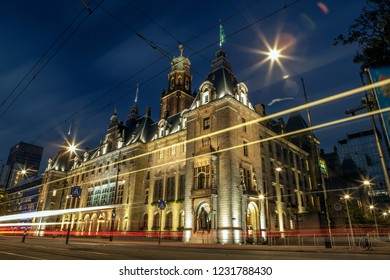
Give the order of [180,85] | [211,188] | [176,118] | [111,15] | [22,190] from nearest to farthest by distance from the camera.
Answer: [111,15] → [211,188] → [176,118] → [180,85] → [22,190]

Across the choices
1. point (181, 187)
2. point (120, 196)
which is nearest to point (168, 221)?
point (181, 187)

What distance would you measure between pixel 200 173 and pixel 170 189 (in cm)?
901

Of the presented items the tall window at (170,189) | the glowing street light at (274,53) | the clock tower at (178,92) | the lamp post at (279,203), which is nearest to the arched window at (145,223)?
the tall window at (170,189)

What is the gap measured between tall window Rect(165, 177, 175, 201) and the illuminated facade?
0.16 m

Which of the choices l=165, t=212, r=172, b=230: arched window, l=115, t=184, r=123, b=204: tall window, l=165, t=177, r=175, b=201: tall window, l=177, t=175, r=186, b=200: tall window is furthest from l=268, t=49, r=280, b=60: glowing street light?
l=115, t=184, r=123, b=204: tall window

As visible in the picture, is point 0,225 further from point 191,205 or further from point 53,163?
point 191,205

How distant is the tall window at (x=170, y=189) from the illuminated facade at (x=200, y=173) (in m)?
0.16

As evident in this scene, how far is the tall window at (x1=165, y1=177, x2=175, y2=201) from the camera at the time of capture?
38150 millimetres

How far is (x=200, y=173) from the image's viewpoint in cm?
3172

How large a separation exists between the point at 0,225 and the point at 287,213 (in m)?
86.0

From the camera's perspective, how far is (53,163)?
2817 inches

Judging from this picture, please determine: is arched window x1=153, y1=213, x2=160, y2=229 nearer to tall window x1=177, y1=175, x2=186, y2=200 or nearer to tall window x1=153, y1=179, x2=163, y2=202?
tall window x1=153, y1=179, x2=163, y2=202

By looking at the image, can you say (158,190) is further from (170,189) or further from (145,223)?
(145,223)

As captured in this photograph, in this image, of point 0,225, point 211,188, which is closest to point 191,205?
point 211,188
